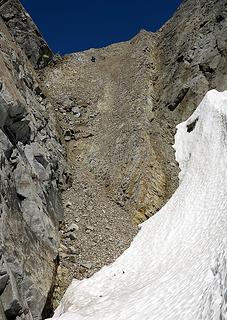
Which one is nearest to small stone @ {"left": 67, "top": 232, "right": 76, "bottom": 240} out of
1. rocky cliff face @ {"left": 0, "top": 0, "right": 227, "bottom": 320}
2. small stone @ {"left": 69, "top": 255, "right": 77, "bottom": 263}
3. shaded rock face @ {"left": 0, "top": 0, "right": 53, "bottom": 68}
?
rocky cliff face @ {"left": 0, "top": 0, "right": 227, "bottom": 320}

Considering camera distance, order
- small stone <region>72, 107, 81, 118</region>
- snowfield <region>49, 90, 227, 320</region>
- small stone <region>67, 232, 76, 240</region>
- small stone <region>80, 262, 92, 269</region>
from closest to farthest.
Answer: snowfield <region>49, 90, 227, 320</region> < small stone <region>80, 262, 92, 269</region> < small stone <region>67, 232, 76, 240</region> < small stone <region>72, 107, 81, 118</region>

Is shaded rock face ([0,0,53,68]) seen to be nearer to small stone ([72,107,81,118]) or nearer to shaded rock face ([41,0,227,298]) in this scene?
shaded rock face ([41,0,227,298])

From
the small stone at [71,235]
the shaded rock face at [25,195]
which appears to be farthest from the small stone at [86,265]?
the small stone at [71,235]

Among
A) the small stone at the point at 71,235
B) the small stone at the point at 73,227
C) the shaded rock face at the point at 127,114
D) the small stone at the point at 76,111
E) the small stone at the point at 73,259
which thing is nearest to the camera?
the small stone at the point at 73,259

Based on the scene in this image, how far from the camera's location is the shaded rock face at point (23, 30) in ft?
125

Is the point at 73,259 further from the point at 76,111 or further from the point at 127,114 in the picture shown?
the point at 76,111

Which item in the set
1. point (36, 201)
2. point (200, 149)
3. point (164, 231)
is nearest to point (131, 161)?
point (200, 149)

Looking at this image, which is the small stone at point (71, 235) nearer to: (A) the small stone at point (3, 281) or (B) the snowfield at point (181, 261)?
(B) the snowfield at point (181, 261)

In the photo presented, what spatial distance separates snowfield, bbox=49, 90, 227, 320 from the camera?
47.5 feet

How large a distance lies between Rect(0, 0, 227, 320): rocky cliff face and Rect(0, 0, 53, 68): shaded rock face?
0.09 meters

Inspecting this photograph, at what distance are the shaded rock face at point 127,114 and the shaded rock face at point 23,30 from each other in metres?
1.69

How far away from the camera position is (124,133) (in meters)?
30.7

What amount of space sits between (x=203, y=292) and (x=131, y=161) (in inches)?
591

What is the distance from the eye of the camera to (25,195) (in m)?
20.5
